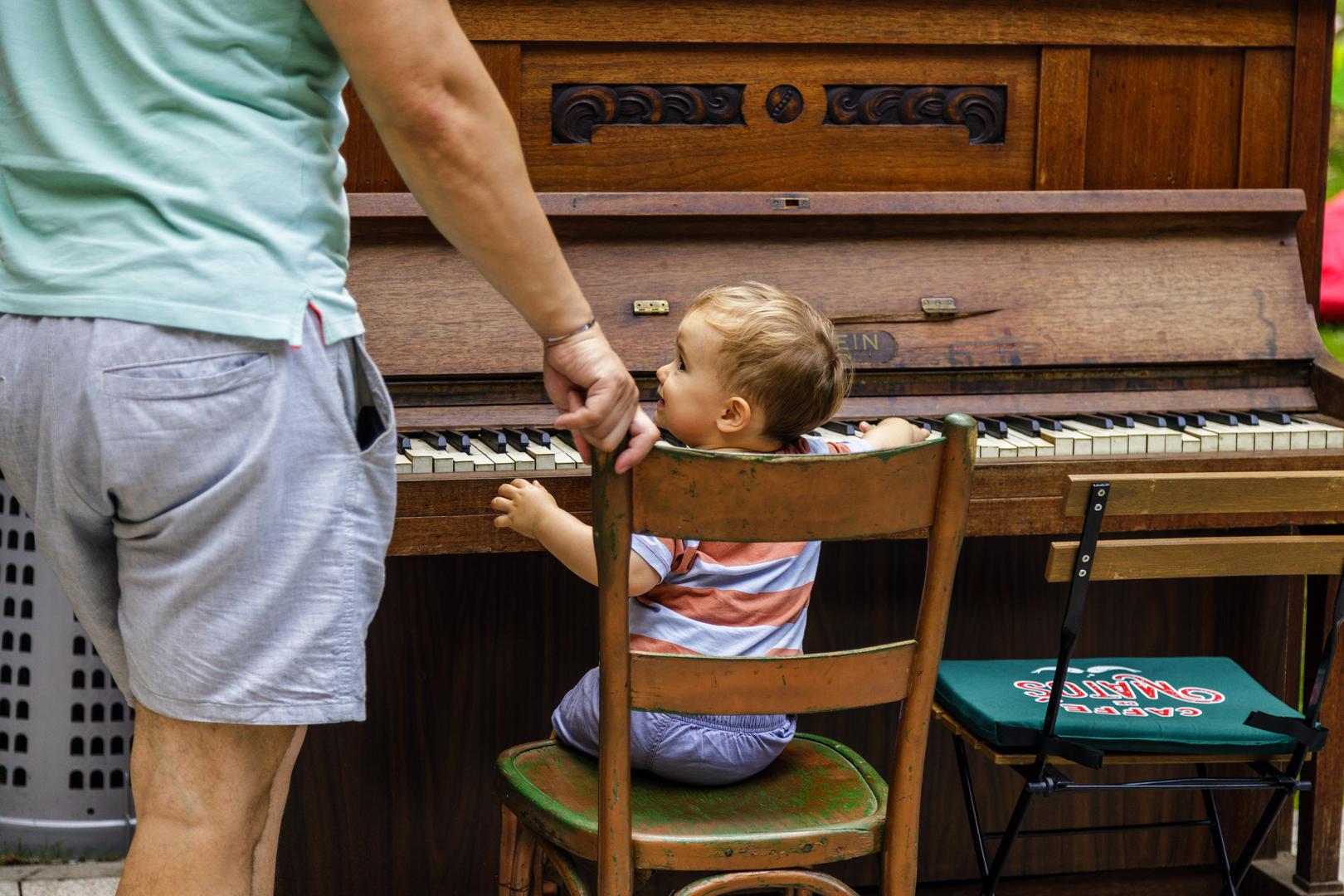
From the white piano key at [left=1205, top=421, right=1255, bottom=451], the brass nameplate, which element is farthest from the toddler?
the white piano key at [left=1205, top=421, right=1255, bottom=451]

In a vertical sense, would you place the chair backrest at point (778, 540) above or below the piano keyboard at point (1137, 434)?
below

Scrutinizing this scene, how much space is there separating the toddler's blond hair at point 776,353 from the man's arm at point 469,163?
1.40 feet

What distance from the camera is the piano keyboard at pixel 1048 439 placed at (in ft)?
7.03

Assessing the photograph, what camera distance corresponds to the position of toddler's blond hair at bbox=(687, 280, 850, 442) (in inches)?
72.3

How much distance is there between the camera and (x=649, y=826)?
69.0 inches

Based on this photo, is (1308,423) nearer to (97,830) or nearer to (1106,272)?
(1106,272)

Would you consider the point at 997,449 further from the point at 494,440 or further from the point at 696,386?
the point at 494,440

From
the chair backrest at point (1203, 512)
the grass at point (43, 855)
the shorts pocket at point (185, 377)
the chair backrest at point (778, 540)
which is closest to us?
the shorts pocket at point (185, 377)

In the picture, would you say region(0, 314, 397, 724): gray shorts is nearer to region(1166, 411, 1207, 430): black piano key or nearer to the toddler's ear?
the toddler's ear

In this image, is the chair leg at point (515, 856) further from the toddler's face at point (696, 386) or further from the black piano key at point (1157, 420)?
the black piano key at point (1157, 420)

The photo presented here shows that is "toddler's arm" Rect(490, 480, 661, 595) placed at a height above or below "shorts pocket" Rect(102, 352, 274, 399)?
below

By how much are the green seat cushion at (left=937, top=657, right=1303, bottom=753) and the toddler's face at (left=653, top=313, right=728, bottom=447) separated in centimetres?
65

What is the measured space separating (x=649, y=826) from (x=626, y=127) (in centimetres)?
132

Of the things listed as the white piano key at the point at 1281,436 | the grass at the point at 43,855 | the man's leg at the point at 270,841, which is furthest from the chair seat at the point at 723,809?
the grass at the point at 43,855
